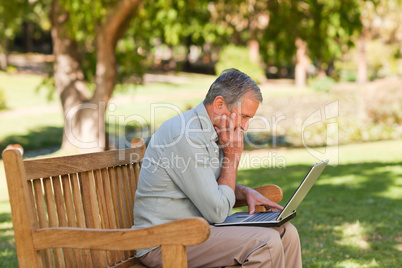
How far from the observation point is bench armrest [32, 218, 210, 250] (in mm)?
2174

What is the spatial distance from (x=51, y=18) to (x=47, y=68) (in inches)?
103

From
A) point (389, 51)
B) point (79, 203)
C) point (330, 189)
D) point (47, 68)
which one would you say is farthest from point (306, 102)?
point (389, 51)

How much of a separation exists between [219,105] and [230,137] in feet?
0.62

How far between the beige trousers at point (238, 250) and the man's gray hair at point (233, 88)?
69 cm

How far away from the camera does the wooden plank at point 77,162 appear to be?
2.51 m

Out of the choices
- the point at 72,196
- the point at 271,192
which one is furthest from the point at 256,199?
the point at 72,196

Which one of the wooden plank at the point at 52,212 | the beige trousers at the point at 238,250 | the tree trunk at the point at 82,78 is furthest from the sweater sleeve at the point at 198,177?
the tree trunk at the point at 82,78

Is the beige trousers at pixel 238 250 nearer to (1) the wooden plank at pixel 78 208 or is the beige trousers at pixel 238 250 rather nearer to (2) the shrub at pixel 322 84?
(1) the wooden plank at pixel 78 208

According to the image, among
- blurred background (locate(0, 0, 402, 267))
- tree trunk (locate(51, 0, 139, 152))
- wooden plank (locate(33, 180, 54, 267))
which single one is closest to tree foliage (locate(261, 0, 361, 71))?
blurred background (locate(0, 0, 402, 267))

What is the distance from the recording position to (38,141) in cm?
1842

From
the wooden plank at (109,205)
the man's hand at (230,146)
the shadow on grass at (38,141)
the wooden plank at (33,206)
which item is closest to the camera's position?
the wooden plank at (33,206)

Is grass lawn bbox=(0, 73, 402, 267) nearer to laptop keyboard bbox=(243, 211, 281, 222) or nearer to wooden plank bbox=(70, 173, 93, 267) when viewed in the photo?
laptop keyboard bbox=(243, 211, 281, 222)

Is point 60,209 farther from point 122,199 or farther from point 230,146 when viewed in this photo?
point 230,146

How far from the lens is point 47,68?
15.2 m
